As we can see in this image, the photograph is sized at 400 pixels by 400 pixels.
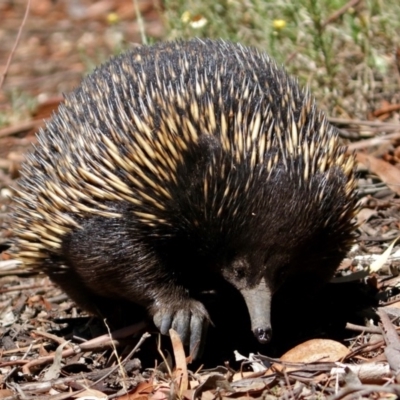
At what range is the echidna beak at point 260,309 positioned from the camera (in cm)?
357

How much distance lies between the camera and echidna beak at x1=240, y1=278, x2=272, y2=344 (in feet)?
11.7

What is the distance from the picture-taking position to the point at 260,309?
12.0 ft

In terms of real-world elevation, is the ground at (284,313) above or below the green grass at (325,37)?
below

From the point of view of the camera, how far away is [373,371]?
3.57 meters

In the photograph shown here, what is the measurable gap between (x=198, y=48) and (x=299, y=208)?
1.06 metres

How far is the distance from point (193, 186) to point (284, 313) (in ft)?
3.57

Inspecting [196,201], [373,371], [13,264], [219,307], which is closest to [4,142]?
[13,264]

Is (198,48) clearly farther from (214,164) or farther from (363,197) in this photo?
(363,197)

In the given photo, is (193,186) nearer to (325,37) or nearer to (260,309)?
(260,309)

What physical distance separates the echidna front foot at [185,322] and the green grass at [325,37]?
97.1 inches

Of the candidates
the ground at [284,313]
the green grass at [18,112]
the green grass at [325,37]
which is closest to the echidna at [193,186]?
the ground at [284,313]

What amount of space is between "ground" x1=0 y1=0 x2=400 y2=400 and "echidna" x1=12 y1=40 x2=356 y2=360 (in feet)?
0.93

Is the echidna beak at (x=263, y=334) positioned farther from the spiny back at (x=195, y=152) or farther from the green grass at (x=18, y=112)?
the green grass at (x=18, y=112)

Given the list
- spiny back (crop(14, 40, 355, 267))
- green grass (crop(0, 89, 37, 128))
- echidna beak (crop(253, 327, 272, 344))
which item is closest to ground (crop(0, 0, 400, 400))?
green grass (crop(0, 89, 37, 128))
